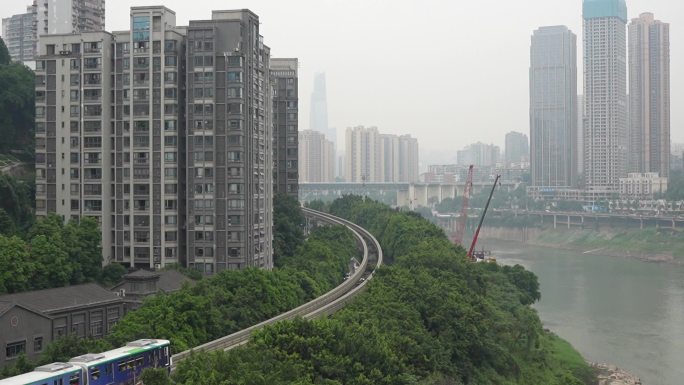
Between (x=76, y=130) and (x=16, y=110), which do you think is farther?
(x=16, y=110)

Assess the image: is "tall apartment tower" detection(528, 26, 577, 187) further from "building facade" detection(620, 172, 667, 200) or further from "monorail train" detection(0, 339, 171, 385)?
"monorail train" detection(0, 339, 171, 385)

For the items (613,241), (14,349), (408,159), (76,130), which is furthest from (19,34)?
(408,159)

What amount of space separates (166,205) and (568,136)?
Result: 63700 millimetres

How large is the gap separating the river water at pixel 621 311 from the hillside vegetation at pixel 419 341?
171 cm

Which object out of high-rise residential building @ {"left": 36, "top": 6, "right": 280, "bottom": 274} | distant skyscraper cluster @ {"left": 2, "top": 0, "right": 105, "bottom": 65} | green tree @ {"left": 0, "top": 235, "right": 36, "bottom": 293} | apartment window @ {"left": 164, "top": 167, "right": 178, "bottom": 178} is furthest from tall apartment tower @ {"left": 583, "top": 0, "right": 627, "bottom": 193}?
green tree @ {"left": 0, "top": 235, "right": 36, "bottom": 293}

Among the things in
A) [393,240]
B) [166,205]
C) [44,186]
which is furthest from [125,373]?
[393,240]

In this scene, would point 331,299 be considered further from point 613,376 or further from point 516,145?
point 516,145

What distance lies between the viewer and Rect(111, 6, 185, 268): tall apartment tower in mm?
20844

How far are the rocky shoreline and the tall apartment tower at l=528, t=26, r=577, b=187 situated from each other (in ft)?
187

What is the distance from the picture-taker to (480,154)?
13888 centimetres

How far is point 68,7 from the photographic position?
119ft

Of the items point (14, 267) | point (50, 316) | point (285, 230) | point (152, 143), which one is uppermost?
point (152, 143)

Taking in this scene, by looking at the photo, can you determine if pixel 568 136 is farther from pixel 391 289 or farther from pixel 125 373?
pixel 125 373

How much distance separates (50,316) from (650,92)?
65.4 m
